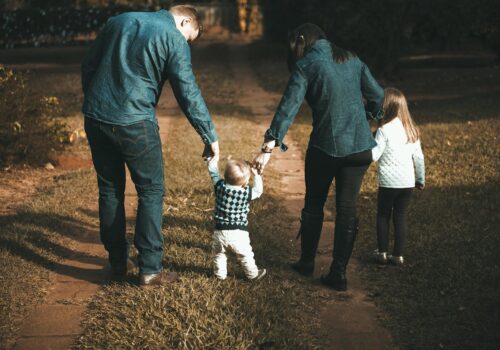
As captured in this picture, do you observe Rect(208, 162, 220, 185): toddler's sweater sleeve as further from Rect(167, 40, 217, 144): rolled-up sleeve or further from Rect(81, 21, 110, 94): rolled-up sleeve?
Rect(81, 21, 110, 94): rolled-up sleeve

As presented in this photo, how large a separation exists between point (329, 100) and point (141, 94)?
1.23 metres

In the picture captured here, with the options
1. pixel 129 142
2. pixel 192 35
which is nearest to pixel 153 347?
pixel 129 142

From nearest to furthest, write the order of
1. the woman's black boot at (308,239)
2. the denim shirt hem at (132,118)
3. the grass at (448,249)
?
1. the grass at (448,249)
2. the denim shirt hem at (132,118)
3. the woman's black boot at (308,239)

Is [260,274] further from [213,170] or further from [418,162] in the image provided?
[418,162]

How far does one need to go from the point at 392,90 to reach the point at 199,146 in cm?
508

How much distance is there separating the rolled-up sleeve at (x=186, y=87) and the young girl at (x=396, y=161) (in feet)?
4.61

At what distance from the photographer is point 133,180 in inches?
178

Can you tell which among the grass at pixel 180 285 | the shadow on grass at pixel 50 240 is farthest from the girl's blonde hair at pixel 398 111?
the shadow on grass at pixel 50 240

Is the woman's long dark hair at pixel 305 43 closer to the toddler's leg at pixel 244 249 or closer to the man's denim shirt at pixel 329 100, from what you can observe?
the man's denim shirt at pixel 329 100

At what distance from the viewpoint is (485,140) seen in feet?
31.1

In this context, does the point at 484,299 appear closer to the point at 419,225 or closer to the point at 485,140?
the point at 419,225

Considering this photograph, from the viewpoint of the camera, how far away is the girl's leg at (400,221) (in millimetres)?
5168

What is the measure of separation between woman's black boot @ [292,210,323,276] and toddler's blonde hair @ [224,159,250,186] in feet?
2.21

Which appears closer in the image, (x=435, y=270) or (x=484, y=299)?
(x=484, y=299)
